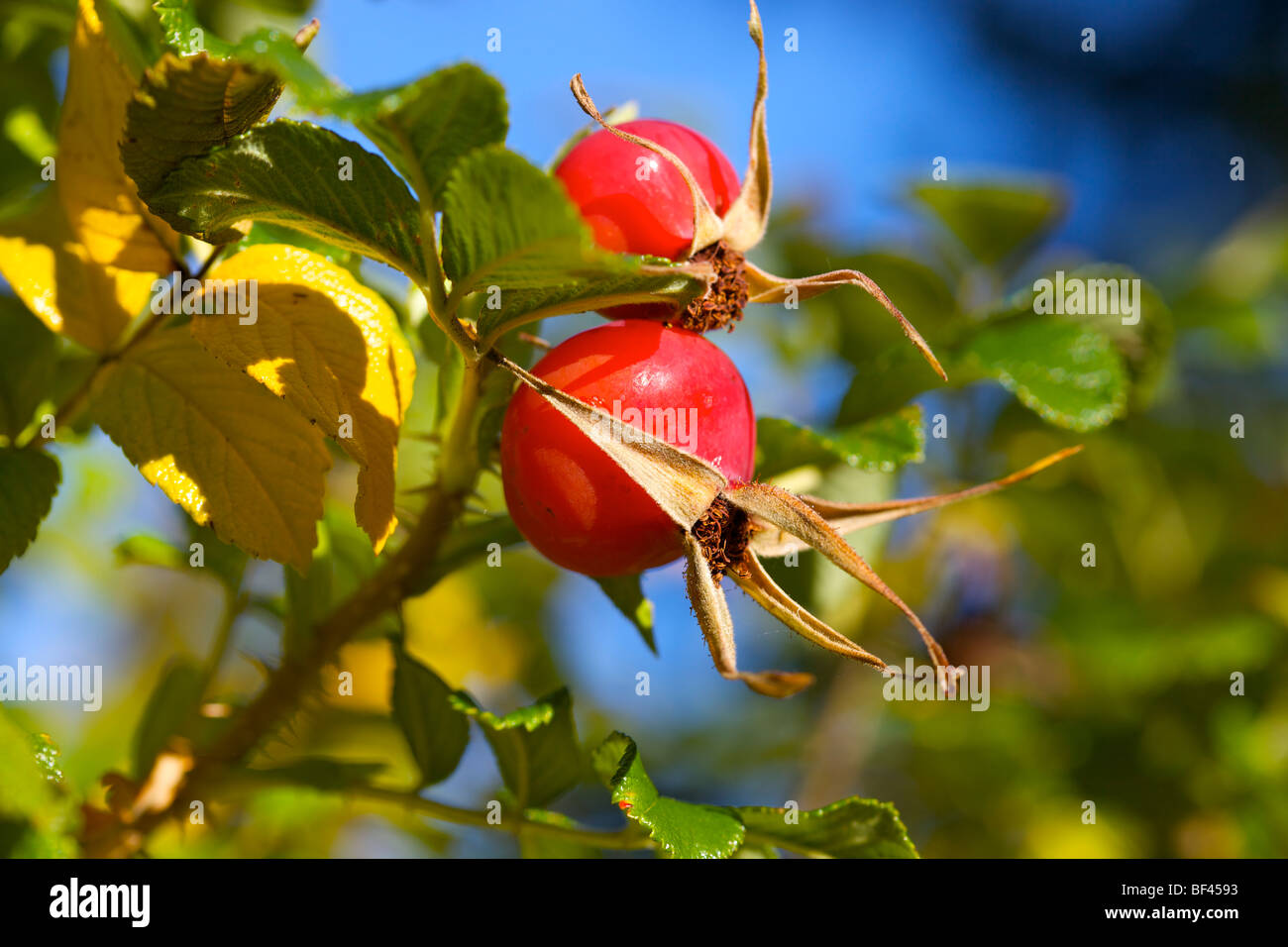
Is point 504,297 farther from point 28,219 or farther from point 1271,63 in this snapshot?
point 1271,63

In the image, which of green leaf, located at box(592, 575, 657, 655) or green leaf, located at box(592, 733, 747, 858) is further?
green leaf, located at box(592, 575, 657, 655)

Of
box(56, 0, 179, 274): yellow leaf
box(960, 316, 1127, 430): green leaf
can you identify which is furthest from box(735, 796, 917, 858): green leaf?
box(56, 0, 179, 274): yellow leaf

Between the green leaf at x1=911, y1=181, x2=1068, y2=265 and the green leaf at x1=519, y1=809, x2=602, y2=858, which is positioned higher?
the green leaf at x1=911, y1=181, x2=1068, y2=265

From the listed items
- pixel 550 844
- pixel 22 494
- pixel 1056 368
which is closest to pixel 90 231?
pixel 22 494

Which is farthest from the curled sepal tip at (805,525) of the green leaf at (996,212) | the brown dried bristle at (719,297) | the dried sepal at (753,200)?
the green leaf at (996,212)

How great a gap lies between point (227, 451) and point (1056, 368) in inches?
41.8

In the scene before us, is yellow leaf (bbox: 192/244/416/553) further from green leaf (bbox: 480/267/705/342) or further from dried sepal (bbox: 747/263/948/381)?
dried sepal (bbox: 747/263/948/381)

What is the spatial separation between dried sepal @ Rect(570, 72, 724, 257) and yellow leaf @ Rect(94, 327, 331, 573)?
16.3 inches

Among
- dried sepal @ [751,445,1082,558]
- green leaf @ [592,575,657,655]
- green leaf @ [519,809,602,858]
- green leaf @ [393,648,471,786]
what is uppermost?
dried sepal @ [751,445,1082,558]

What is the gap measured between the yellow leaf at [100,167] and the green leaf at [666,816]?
720 millimetres

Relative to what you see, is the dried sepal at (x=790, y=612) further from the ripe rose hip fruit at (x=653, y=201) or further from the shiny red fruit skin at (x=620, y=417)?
the ripe rose hip fruit at (x=653, y=201)

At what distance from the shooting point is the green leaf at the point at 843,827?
45.6 inches

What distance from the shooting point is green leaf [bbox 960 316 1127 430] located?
1.40 m
